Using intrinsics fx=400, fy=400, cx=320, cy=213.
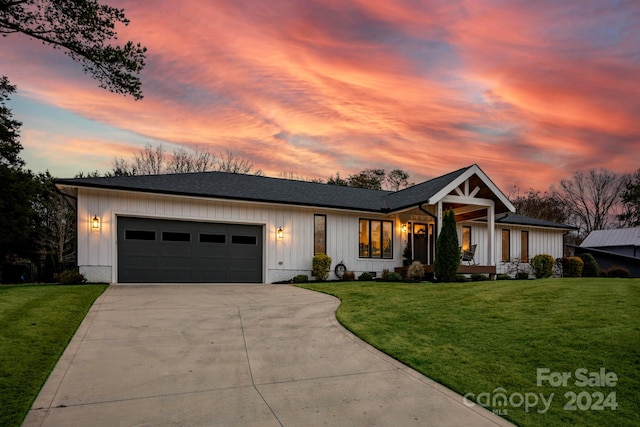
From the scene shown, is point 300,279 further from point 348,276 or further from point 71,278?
point 71,278

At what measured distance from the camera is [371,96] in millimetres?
16125

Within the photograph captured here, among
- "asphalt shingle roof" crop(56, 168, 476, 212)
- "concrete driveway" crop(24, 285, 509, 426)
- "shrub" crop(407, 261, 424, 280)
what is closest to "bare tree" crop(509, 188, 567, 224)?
"asphalt shingle roof" crop(56, 168, 476, 212)

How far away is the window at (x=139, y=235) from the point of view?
46.5 feet

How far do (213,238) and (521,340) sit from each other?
11903 mm

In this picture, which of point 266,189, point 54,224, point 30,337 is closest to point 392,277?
point 266,189

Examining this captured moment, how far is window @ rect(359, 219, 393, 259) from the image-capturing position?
60.0 ft

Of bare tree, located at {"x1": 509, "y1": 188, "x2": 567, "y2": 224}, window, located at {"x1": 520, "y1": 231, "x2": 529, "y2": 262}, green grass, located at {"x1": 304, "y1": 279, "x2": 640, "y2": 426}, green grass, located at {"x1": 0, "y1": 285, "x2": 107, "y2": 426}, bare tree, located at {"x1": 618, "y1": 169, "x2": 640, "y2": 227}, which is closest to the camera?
green grass, located at {"x1": 0, "y1": 285, "x2": 107, "y2": 426}

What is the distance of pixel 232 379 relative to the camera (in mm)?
4883

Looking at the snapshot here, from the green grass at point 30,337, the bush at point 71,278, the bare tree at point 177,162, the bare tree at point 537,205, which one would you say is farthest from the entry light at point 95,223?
the bare tree at point 537,205

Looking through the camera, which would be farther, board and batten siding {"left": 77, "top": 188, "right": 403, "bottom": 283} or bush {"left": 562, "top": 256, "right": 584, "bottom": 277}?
bush {"left": 562, "top": 256, "right": 584, "bottom": 277}

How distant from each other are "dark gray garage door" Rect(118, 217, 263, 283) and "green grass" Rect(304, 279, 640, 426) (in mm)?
7197

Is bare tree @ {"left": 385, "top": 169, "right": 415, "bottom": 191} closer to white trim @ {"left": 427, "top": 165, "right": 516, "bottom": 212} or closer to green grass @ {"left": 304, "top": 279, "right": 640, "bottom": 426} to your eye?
white trim @ {"left": 427, "top": 165, "right": 516, "bottom": 212}

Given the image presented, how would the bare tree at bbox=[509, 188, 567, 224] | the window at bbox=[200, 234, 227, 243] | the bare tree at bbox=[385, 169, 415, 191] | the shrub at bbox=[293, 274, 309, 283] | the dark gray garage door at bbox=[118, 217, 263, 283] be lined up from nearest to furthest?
the dark gray garage door at bbox=[118, 217, 263, 283], the window at bbox=[200, 234, 227, 243], the shrub at bbox=[293, 274, 309, 283], the bare tree at bbox=[509, 188, 567, 224], the bare tree at bbox=[385, 169, 415, 191]

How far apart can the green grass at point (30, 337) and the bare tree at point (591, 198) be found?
47090mm
